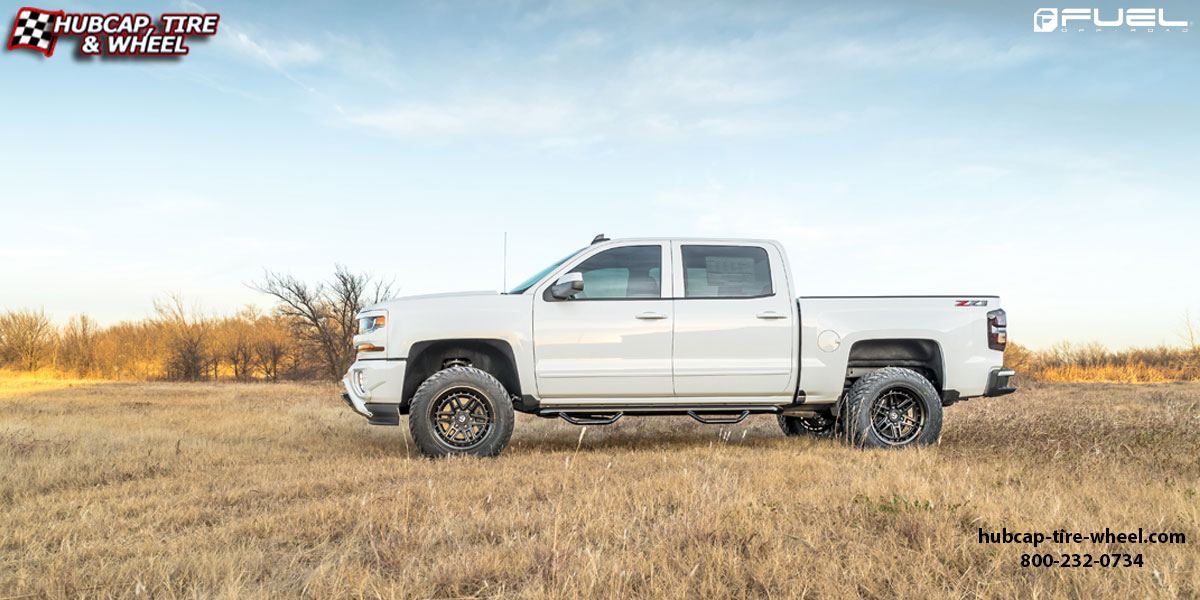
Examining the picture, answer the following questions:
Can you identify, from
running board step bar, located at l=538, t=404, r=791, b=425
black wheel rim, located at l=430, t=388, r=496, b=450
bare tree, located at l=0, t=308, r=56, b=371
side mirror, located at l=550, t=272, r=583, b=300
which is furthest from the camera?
bare tree, located at l=0, t=308, r=56, b=371

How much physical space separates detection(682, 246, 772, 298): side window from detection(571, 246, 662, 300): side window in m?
0.32

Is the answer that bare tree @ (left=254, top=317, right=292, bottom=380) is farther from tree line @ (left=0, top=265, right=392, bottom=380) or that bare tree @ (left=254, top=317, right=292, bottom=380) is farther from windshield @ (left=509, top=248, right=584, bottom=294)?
windshield @ (left=509, top=248, right=584, bottom=294)

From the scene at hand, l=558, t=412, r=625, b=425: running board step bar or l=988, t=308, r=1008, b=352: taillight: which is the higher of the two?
l=988, t=308, r=1008, b=352: taillight

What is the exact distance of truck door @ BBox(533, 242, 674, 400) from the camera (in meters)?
6.79

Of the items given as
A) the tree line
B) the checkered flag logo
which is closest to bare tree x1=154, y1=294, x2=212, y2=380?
the tree line

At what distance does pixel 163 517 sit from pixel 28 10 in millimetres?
10673

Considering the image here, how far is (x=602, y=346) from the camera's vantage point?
268 inches

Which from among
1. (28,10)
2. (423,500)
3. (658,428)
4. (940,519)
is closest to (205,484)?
(423,500)

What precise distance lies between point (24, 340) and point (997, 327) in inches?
1914

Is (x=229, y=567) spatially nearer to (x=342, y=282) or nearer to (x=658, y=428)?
(x=658, y=428)

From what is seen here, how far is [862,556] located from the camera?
10.6ft

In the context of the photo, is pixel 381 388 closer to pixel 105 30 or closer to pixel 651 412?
pixel 651 412

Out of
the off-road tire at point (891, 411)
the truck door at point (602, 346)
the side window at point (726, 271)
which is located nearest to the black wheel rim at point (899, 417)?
the off-road tire at point (891, 411)

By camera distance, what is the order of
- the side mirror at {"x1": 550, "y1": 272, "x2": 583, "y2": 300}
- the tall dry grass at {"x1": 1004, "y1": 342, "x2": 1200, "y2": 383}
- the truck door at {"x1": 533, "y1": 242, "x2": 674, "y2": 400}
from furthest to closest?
1. the tall dry grass at {"x1": 1004, "y1": 342, "x2": 1200, "y2": 383}
2. the truck door at {"x1": 533, "y1": 242, "x2": 674, "y2": 400}
3. the side mirror at {"x1": 550, "y1": 272, "x2": 583, "y2": 300}
